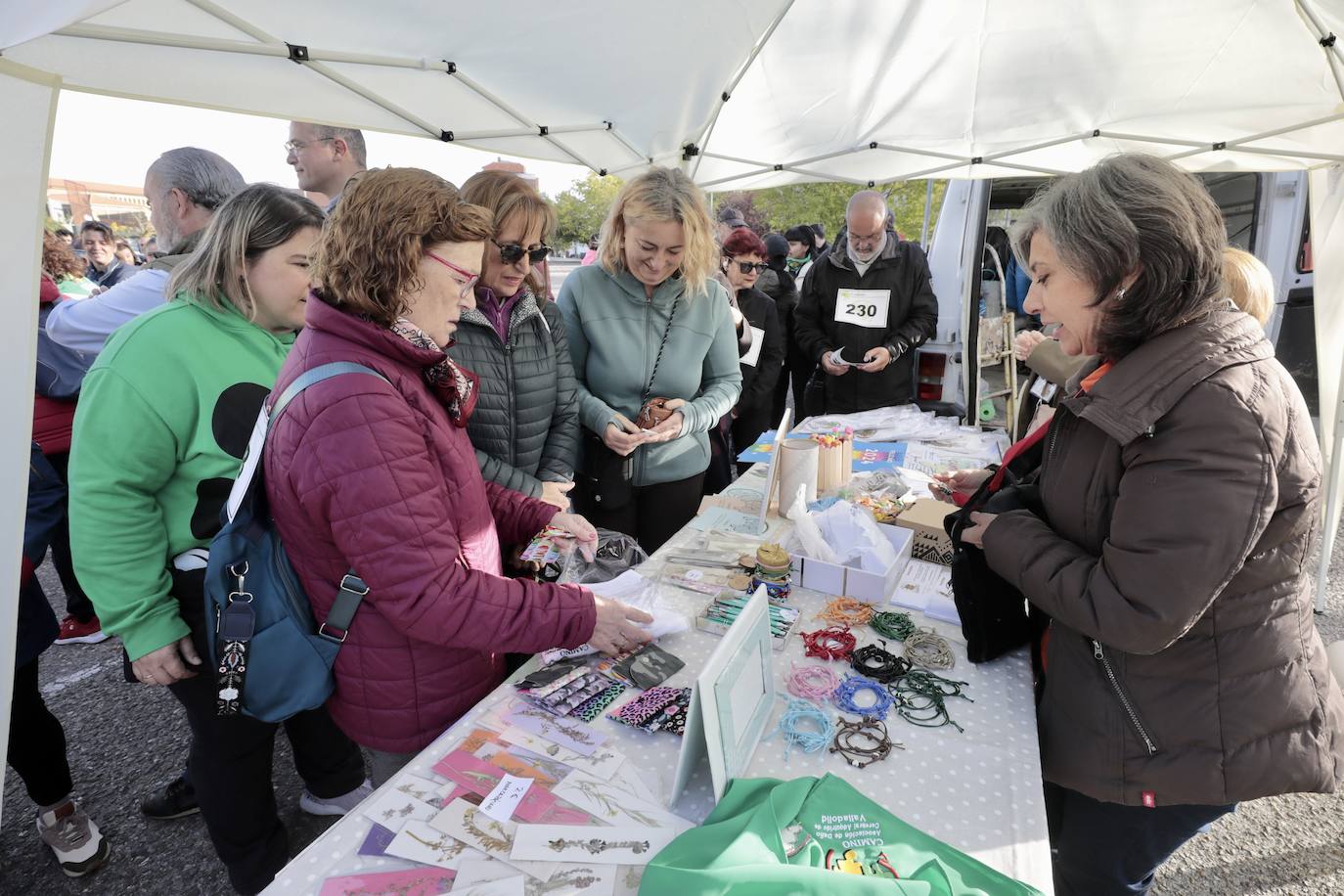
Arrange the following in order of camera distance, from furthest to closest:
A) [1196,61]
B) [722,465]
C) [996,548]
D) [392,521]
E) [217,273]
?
[722,465]
[1196,61]
[217,273]
[996,548]
[392,521]

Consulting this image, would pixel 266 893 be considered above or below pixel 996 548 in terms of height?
below

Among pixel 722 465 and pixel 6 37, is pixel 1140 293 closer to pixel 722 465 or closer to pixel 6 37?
pixel 6 37

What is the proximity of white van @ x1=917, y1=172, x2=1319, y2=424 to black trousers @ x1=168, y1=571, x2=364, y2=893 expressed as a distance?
157 inches

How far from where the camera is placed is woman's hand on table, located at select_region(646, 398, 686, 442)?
2439mm

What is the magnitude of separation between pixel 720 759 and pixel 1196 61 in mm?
3645

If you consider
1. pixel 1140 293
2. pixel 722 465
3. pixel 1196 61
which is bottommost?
pixel 722 465

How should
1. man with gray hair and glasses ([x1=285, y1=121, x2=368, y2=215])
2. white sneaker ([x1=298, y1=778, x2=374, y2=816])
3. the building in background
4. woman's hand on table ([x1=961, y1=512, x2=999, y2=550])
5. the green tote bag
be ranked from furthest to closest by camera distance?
1. the building in background
2. man with gray hair and glasses ([x1=285, y1=121, x2=368, y2=215])
3. white sneaker ([x1=298, y1=778, x2=374, y2=816])
4. woman's hand on table ([x1=961, y1=512, x2=999, y2=550])
5. the green tote bag

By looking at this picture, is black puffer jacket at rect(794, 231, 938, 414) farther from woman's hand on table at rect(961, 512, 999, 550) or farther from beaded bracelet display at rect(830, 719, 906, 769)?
beaded bracelet display at rect(830, 719, 906, 769)

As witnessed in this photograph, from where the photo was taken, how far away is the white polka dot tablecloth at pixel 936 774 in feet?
3.33

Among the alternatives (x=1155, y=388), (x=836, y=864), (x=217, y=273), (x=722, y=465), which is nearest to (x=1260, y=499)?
(x=1155, y=388)

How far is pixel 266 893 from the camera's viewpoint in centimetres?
94

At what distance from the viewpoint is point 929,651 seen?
4.94 ft

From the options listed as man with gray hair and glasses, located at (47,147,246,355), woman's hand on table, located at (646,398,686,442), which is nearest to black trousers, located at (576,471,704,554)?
woman's hand on table, located at (646,398,686,442)

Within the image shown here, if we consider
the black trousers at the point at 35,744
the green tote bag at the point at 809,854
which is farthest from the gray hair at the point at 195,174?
the green tote bag at the point at 809,854
